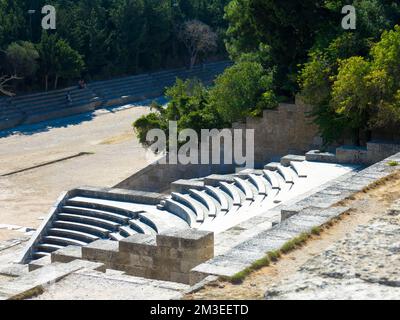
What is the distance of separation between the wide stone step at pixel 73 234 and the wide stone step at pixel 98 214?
2.23ft

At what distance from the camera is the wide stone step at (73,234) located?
18547mm

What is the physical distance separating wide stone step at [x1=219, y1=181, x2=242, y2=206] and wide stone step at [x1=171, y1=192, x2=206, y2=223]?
81 cm

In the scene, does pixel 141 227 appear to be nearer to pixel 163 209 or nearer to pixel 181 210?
pixel 181 210

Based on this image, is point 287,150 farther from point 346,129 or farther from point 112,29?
point 112,29

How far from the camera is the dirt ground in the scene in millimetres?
7992

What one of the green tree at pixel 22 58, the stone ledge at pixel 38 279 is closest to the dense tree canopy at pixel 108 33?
the green tree at pixel 22 58

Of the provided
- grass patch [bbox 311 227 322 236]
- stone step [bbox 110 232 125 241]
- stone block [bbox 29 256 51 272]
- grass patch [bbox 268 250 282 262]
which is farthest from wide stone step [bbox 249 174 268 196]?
grass patch [bbox 268 250 282 262]

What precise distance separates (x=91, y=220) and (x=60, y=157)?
1203 cm

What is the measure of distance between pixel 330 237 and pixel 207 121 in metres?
14.1

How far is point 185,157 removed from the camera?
22.9 metres

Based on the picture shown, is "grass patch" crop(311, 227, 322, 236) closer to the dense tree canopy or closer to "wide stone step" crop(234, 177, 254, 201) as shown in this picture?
"wide stone step" crop(234, 177, 254, 201)

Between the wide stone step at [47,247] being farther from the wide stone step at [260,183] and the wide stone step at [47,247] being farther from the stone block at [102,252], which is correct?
the wide stone step at [260,183]

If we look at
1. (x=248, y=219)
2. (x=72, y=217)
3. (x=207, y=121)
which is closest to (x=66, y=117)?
(x=207, y=121)

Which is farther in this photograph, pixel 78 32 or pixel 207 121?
pixel 78 32
